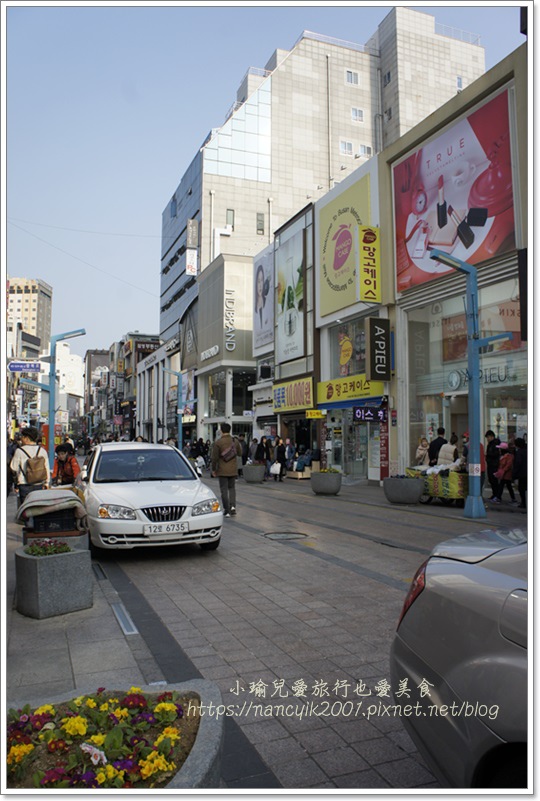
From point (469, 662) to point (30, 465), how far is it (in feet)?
29.5

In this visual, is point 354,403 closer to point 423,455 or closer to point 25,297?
point 423,455

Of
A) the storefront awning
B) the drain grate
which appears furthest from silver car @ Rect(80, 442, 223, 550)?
the storefront awning

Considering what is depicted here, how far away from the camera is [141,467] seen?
8.90 metres

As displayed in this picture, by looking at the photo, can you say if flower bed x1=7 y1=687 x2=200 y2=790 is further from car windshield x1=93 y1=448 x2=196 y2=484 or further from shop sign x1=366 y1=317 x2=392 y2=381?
shop sign x1=366 y1=317 x2=392 y2=381

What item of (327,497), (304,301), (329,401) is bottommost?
(327,497)

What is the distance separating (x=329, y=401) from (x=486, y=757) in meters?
26.0

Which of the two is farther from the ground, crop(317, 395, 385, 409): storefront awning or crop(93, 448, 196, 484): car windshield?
crop(317, 395, 385, 409): storefront awning

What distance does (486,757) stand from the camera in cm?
184

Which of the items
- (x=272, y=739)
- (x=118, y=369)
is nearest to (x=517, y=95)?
Result: (x=272, y=739)

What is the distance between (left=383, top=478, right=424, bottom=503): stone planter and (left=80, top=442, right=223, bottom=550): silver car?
7.81 metres

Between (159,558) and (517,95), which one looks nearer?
(159,558)

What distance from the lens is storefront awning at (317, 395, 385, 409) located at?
23.4m

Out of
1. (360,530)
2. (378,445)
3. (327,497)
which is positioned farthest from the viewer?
(378,445)

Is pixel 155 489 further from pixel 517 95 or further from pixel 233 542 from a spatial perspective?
pixel 517 95
